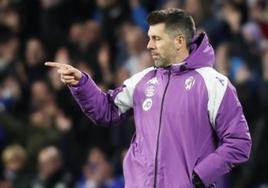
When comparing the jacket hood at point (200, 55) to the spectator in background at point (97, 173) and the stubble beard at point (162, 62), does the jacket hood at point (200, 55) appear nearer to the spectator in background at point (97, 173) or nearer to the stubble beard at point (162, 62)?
the stubble beard at point (162, 62)

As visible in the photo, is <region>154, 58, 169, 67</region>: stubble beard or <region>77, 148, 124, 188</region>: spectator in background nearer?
<region>154, 58, 169, 67</region>: stubble beard

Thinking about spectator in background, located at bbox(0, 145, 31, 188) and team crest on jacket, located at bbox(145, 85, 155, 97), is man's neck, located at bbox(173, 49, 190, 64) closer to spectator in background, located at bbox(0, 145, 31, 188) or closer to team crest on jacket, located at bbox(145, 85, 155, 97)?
team crest on jacket, located at bbox(145, 85, 155, 97)

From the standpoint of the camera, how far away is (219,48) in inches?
404

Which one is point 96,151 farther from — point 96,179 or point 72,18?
point 72,18

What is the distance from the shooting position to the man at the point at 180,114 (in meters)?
5.77

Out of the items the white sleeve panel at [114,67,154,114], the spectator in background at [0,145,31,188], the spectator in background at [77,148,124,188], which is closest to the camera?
the white sleeve panel at [114,67,154,114]

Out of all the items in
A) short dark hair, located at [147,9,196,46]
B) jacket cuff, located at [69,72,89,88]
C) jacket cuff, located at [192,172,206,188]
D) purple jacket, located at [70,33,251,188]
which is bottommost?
jacket cuff, located at [192,172,206,188]

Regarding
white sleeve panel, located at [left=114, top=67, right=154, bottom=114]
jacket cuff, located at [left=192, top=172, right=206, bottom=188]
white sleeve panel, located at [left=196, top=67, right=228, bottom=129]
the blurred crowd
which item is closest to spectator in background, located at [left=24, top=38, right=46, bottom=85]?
the blurred crowd

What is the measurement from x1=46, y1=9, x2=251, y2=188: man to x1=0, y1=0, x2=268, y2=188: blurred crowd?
132 inches

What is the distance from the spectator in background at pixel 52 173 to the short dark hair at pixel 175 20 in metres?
4.60

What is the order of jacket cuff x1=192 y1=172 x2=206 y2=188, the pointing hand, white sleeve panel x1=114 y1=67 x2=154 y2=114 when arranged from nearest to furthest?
jacket cuff x1=192 y1=172 x2=206 y2=188, the pointing hand, white sleeve panel x1=114 y1=67 x2=154 y2=114

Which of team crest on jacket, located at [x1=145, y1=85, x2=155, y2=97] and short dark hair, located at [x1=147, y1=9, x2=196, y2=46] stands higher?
short dark hair, located at [x1=147, y1=9, x2=196, y2=46]

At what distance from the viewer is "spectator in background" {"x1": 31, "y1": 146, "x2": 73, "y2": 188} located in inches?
407

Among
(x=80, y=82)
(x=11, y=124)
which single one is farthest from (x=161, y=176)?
(x=11, y=124)
